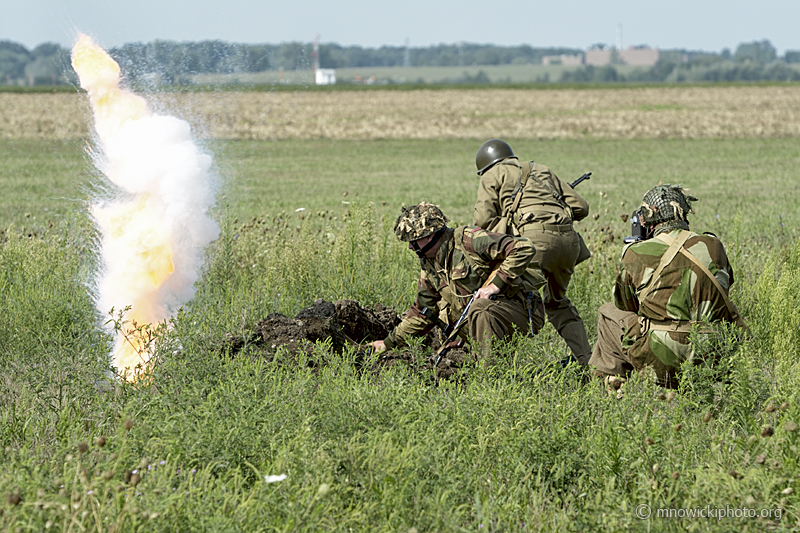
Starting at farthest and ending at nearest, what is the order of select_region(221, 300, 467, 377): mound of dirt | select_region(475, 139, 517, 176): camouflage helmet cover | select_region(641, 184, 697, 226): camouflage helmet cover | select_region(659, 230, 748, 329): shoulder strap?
select_region(475, 139, 517, 176): camouflage helmet cover, select_region(221, 300, 467, 377): mound of dirt, select_region(641, 184, 697, 226): camouflage helmet cover, select_region(659, 230, 748, 329): shoulder strap

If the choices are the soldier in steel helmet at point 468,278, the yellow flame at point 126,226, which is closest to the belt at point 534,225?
the soldier in steel helmet at point 468,278

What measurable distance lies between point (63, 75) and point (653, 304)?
5.54m

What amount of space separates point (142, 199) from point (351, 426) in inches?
142

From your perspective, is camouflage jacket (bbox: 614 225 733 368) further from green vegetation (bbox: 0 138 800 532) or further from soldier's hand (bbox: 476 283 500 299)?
soldier's hand (bbox: 476 283 500 299)

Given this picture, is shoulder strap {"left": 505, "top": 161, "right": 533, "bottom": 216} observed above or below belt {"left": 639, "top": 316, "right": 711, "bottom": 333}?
above

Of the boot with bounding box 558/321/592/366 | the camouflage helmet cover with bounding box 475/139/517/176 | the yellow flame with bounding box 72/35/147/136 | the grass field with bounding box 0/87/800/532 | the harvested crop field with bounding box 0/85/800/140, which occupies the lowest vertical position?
the harvested crop field with bounding box 0/85/800/140

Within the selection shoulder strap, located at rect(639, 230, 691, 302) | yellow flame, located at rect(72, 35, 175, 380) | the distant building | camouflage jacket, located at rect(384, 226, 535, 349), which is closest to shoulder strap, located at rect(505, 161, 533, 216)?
camouflage jacket, located at rect(384, 226, 535, 349)

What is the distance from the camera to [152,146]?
22.5 feet

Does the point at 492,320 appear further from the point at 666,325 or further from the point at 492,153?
the point at 492,153

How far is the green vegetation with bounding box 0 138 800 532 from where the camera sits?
3.57 metres

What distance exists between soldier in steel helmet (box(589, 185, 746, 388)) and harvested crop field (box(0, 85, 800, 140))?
77.0 feet

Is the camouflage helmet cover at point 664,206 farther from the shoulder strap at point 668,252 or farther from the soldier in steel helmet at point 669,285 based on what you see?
the shoulder strap at point 668,252

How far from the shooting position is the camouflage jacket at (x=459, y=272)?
5770mm

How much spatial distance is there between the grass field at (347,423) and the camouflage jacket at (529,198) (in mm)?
1080
